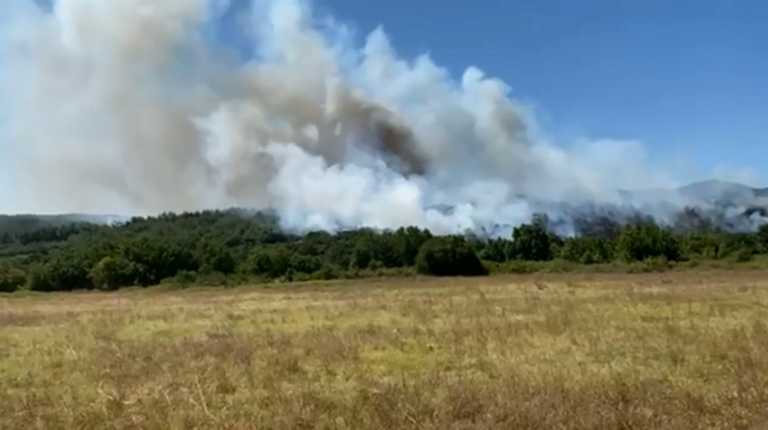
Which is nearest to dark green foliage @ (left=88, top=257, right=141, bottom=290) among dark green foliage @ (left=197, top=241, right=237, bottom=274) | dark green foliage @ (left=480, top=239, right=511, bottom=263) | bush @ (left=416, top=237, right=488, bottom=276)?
dark green foliage @ (left=197, top=241, right=237, bottom=274)

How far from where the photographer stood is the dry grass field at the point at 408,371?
9.50 meters

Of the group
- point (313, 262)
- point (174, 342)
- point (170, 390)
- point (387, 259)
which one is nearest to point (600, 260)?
point (387, 259)

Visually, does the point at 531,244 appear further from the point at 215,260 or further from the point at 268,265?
the point at 215,260

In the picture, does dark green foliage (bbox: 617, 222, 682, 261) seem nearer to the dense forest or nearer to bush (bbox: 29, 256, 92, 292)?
the dense forest

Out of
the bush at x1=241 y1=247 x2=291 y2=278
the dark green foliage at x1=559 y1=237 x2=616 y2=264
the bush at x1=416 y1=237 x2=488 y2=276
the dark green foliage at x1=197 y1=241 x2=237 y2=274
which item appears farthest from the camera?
the dark green foliage at x1=197 y1=241 x2=237 y2=274

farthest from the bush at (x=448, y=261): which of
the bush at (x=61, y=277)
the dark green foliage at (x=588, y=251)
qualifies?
the bush at (x=61, y=277)

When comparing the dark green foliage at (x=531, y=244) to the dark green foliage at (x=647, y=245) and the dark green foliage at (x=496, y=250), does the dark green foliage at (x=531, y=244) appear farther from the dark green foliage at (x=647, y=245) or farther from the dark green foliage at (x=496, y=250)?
the dark green foliage at (x=647, y=245)

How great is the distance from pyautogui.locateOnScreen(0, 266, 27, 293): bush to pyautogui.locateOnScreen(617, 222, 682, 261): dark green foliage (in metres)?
75.7

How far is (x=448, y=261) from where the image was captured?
93688mm

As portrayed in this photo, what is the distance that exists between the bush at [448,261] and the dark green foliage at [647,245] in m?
19.3

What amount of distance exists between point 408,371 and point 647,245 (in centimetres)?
9736

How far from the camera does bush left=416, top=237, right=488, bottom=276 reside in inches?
3632

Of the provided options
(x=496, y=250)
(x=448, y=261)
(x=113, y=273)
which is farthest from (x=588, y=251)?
(x=113, y=273)

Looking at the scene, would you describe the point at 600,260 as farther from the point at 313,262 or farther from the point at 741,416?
the point at 741,416
